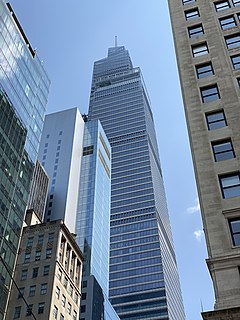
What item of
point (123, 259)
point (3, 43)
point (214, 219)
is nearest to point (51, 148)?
point (123, 259)

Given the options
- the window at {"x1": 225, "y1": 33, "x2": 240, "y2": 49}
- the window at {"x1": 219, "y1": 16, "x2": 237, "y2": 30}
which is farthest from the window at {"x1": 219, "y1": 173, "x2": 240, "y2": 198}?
the window at {"x1": 219, "y1": 16, "x2": 237, "y2": 30}

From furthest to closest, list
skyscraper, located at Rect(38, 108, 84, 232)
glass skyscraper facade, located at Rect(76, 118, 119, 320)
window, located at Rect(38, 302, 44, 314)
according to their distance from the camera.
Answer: skyscraper, located at Rect(38, 108, 84, 232)
glass skyscraper facade, located at Rect(76, 118, 119, 320)
window, located at Rect(38, 302, 44, 314)

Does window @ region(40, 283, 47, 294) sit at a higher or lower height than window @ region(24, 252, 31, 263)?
lower

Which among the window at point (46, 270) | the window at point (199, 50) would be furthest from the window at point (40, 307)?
the window at point (199, 50)

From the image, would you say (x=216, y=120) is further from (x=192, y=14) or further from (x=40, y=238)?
(x=40, y=238)

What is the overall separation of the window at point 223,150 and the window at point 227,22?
1632 centimetres

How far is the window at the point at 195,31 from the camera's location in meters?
47.9

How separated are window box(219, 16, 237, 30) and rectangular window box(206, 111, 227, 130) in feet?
41.8

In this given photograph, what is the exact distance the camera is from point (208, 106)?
39969 mm

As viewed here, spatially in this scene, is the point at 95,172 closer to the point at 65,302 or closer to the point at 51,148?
the point at 51,148

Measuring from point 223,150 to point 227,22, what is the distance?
→ 1825 centimetres

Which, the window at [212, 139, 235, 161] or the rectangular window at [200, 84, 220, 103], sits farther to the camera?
the rectangular window at [200, 84, 220, 103]

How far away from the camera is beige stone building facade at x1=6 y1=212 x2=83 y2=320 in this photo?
270ft

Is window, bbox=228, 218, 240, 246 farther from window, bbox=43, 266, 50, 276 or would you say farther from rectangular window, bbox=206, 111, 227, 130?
window, bbox=43, 266, 50, 276
